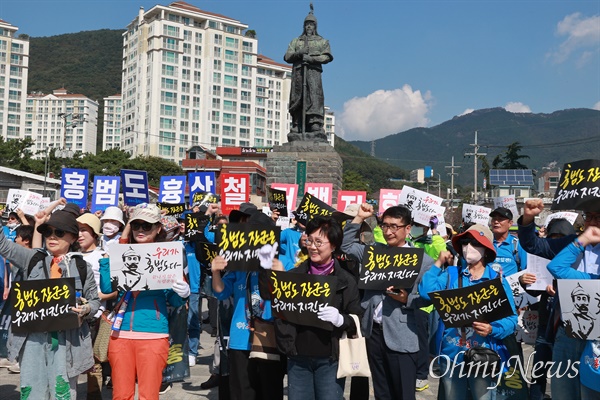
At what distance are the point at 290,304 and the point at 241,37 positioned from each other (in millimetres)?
119400

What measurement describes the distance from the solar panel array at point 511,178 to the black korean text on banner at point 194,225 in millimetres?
51476

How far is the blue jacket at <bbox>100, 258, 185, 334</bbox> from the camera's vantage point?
196 inches

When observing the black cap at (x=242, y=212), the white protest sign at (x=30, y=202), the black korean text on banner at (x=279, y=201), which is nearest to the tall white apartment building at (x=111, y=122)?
the white protest sign at (x=30, y=202)

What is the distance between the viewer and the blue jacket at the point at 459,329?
4723 millimetres

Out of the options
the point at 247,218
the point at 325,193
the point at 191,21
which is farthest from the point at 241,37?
the point at 247,218

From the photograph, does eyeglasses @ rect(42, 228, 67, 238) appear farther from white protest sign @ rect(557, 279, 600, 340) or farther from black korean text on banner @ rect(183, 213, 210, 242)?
white protest sign @ rect(557, 279, 600, 340)

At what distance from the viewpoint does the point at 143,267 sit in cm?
498

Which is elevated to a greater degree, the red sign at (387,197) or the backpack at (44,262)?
the red sign at (387,197)

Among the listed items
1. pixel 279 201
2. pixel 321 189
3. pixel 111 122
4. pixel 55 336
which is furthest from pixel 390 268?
pixel 111 122

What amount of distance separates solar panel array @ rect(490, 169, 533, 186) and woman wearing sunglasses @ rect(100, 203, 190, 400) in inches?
2167

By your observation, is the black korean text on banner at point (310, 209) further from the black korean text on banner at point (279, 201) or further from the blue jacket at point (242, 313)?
the blue jacket at point (242, 313)

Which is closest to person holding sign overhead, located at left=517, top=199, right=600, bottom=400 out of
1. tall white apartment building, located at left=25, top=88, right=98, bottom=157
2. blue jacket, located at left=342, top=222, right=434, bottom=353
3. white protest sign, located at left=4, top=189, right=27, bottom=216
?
blue jacket, located at left=342, top=222, right=434, bottom=353

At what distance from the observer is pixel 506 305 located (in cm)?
462

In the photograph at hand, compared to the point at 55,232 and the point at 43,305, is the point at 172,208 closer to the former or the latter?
the point at 55,232
